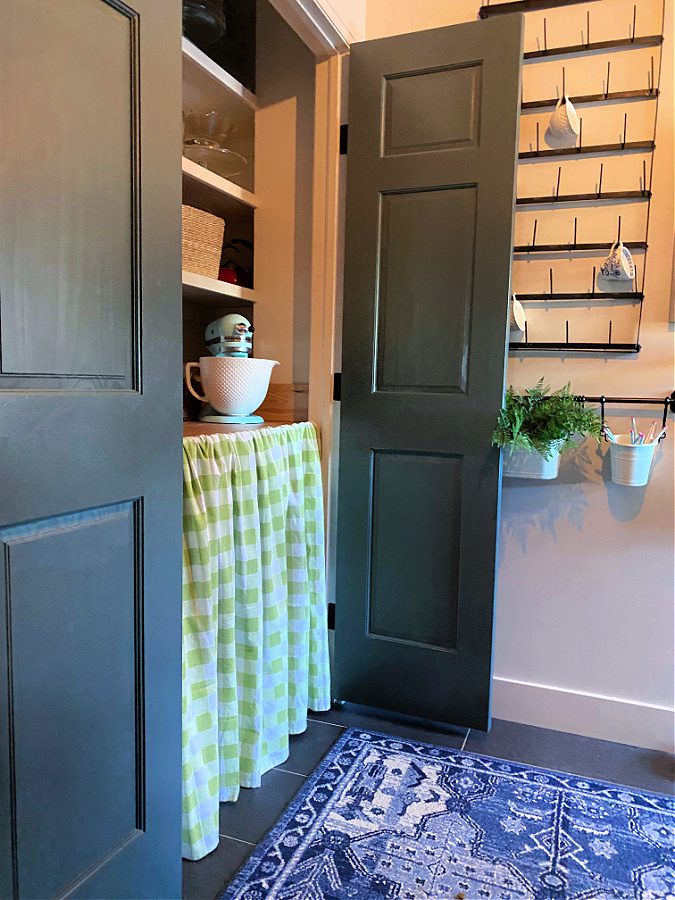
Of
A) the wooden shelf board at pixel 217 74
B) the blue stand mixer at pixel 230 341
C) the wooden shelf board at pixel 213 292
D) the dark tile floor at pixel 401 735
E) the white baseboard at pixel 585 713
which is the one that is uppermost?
the wooden shelf board at pixel 217 74

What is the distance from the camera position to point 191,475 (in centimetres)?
147

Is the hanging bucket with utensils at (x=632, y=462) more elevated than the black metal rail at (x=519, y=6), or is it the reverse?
the black metal rail at (x=519, y=6)

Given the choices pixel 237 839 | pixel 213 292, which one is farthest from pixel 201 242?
pixel 237 839

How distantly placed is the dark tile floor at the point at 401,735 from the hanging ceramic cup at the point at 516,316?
1351 mm

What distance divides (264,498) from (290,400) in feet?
2.07

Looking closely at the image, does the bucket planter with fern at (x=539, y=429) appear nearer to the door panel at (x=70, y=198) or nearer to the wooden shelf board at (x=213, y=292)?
the wooden shelf board at (x=213, y=292)

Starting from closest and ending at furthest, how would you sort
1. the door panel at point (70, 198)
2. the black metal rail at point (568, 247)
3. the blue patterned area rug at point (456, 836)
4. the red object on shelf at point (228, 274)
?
Answer: the door panel at point (70, 198), the blue patterned area rug at point (456, 836), the black metal rail at point (568, 247), the red object on shelf at point (228, 274)

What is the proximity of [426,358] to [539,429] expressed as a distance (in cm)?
42

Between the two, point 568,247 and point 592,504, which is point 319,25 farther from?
point 592,504

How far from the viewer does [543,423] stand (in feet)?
6.36

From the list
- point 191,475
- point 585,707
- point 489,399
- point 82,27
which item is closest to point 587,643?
point 585,707

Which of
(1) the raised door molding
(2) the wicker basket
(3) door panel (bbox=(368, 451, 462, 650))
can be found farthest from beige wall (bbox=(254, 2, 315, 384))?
(3) door panel (bbox=(368, 451, 462, 650))

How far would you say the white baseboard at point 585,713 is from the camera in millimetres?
2066

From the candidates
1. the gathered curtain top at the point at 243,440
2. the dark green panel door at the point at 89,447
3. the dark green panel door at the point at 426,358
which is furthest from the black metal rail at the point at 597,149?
the dark green panel door at the point at 89,447
